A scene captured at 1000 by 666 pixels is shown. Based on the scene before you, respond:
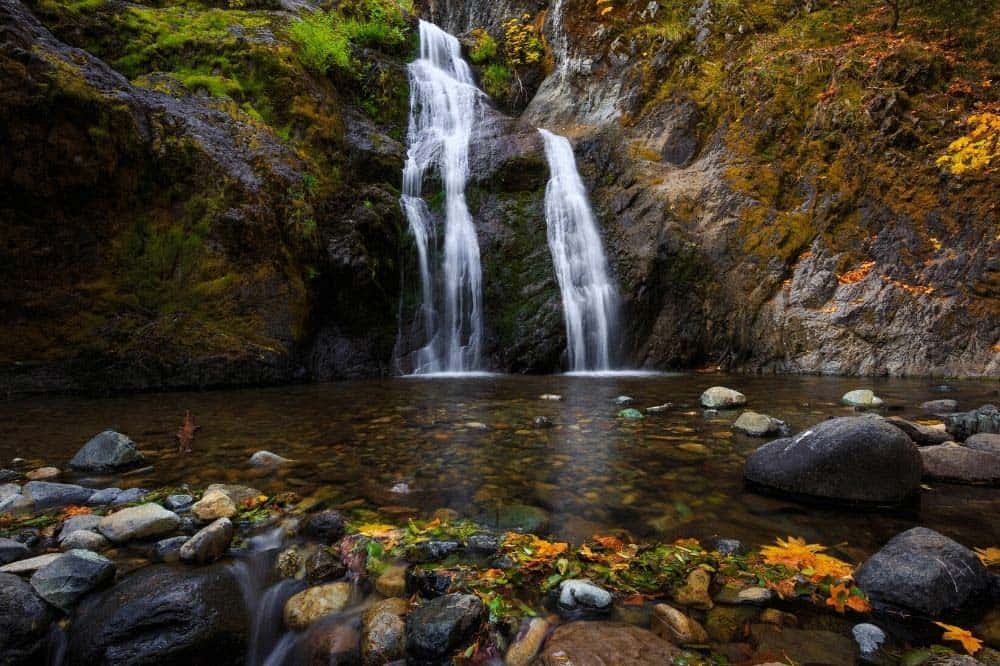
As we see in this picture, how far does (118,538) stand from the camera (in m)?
2.59

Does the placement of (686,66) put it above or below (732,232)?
above

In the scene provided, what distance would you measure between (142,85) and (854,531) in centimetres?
1227

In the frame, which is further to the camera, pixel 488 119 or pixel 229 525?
pixel 488 119

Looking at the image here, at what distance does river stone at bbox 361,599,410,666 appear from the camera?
6.18ft

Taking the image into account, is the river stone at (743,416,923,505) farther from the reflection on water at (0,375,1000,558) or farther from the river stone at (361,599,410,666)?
the river stone at (361,599,410,666)

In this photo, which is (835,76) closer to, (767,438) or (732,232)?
(732,232)

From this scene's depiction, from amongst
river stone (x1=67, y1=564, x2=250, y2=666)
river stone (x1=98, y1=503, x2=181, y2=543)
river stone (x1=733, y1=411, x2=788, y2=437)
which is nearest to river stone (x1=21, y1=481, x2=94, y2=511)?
river stone (x1=98, y1=503, x2=181, y2=543)

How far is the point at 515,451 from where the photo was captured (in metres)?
4.40

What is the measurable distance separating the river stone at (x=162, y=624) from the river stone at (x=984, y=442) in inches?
188

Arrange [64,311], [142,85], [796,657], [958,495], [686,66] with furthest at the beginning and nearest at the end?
[686,66] < [142,85] < [64,311] < [958,495] < [796,657]

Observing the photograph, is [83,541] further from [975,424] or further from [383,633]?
[975,424]

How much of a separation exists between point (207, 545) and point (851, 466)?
366cm

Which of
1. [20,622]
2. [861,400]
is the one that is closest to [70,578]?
[20,622]

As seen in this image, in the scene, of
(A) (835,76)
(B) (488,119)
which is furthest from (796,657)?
(B) (488,119)
